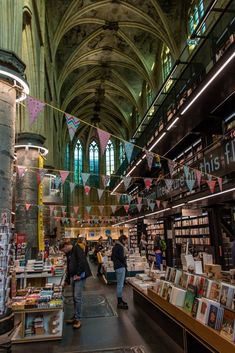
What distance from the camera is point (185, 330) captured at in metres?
3.87

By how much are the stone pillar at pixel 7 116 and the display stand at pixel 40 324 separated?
143 cm

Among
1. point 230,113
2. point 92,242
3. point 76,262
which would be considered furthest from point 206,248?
point 92,242

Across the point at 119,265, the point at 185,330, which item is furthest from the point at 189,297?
the point at 119,265

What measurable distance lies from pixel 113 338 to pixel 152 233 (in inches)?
574

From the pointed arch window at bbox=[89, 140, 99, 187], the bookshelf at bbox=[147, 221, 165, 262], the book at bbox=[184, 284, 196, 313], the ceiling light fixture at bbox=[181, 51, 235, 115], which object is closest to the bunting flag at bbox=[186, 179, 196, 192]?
the ceiling light fixture at bbox=[181, 51, 235, 115]

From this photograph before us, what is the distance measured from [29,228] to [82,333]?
4303mm

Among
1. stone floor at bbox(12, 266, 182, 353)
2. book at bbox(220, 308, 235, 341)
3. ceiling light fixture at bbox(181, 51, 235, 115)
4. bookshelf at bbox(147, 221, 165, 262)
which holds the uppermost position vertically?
ceiling light fixture at bbox(181, 51, 235, 115)

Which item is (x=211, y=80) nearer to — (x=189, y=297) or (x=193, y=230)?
(x=189, y=297)

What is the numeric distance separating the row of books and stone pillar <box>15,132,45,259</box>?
4.73m

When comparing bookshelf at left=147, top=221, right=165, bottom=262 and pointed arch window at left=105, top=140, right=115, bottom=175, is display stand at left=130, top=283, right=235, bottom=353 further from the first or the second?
pointed arch window at left=105, top=140, right=115, bottom=175

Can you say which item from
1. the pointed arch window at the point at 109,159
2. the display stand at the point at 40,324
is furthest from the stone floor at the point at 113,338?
the pointed arch window at the point at 109,159

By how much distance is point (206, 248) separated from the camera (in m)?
11.0

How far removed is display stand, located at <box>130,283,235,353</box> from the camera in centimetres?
305

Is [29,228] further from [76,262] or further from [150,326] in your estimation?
[150,326]
